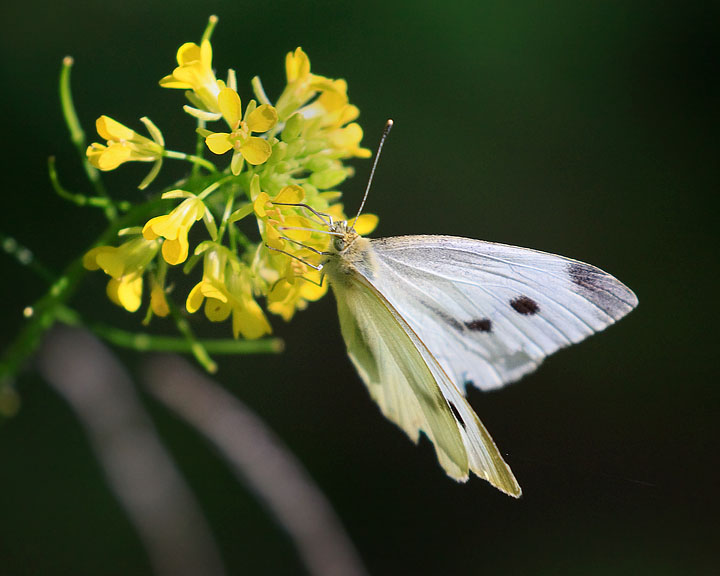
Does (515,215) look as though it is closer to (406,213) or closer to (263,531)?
(406,213)

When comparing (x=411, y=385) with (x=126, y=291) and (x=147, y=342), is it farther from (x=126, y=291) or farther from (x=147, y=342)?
(x=126, y=291)

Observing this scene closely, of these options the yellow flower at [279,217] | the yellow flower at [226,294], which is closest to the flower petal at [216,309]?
the yellow flower at [226,294]

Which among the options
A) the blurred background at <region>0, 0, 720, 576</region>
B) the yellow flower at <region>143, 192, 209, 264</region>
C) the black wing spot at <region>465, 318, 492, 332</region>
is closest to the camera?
the yellow flower at <region>143, 192, 209, 264</region>

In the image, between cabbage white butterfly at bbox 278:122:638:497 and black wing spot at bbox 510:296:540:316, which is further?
black wing spot at bbox 510:296:540:316

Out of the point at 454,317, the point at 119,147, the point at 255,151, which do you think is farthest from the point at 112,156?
the point at 454,317

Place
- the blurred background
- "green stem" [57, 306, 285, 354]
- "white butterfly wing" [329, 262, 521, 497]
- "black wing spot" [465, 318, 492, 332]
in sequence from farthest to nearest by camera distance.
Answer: the blurred background
"black wing spot" [465, 318, 492, 332]
"green stem" [57, 306, 285, 354]
"white butterfly wing" [329, 262, 521, 497]

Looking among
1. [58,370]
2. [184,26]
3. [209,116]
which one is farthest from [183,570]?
[184,26]

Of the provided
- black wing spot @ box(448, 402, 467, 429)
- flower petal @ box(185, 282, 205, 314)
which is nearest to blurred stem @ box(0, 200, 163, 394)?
flower petal @ box(185, 282, 205, 314)

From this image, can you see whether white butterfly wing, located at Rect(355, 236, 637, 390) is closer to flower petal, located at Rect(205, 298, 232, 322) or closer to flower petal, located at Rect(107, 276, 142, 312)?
flower petal, located at Rect(205, 298, 232, 322)
